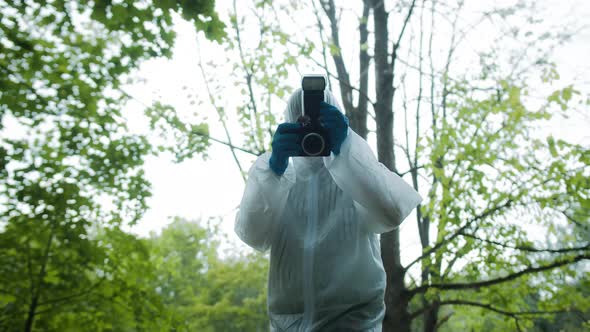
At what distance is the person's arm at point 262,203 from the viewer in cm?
170

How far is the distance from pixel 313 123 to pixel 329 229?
44 cm

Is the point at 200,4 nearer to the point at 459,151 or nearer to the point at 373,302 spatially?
the point at 373,302

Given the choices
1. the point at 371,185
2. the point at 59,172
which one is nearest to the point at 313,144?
the point at 371,185

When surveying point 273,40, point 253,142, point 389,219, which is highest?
point 273,40

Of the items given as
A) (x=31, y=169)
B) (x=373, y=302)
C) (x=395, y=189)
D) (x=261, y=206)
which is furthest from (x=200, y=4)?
(x=31, y=169)

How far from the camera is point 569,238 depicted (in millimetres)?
6090

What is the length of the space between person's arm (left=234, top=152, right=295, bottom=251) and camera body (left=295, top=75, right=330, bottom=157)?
0.17m

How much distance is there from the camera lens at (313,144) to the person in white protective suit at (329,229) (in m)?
0.05

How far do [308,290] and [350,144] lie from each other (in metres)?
0.59

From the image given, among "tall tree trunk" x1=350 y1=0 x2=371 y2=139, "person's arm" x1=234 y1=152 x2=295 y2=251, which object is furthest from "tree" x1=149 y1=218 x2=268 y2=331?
"person's arm" x1=234 y1=152 x2=295 y2=251

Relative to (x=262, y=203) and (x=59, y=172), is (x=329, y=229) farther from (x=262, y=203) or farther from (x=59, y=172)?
(x=59, y=172)

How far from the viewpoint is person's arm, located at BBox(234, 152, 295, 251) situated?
1.70 meters

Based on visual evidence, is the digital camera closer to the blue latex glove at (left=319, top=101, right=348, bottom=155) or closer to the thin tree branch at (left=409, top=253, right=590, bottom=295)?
the blue latex glove at (left=319, top=101, right=348, bottom=155)

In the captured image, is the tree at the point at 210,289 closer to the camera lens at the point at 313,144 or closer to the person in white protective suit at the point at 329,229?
the person in white protective suit at the point at 329,229
